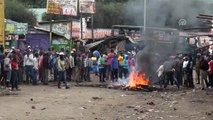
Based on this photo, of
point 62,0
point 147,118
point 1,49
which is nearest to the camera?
point 147,118

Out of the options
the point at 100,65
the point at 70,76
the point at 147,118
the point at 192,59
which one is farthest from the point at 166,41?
the point at 147,118

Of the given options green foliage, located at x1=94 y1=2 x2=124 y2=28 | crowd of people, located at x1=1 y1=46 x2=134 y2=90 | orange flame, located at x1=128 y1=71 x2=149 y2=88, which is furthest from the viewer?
green foliage, located at x1=94 y1=2 x2=124 y2=28

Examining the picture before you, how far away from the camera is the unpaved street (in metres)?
11.9

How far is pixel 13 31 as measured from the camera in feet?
85.8

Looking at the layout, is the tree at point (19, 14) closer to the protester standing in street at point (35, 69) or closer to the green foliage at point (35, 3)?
the green foliage at point (35, 3)

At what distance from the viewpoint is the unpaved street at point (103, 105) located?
11945 mm

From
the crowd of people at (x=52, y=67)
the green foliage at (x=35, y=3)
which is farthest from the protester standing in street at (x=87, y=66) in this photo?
the green foliage at (x=35, y=3)

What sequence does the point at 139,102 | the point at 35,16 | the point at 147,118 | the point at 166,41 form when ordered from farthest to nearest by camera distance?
the point at 35,16 < the point at 166,41 < the point at 139,102 < the point at 147,118

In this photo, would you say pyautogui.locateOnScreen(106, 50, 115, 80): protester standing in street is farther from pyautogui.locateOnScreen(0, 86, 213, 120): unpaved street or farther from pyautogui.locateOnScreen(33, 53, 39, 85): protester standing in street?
pyautogui.locateOnScreen(0, 86, 213, 120): unpaved street

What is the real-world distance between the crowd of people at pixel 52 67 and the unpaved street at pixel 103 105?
113 cm

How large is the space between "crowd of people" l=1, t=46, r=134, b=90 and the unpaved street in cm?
113

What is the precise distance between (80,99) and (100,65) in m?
8.43

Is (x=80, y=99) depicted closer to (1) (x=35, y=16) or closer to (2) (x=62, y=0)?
(2) (x=62, y=0)

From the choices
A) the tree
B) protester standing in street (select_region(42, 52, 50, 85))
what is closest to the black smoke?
protester standing in street (select_region(42, 52, 50, 85))
